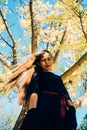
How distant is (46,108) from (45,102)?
63 mm

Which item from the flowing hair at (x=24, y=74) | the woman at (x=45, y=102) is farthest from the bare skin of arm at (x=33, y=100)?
the flowing hair at (x=24, y=74)

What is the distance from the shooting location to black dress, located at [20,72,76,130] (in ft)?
11.7

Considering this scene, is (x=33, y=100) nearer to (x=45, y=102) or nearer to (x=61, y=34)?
(x=45, y=102)

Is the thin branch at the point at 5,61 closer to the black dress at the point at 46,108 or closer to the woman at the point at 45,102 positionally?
the woman at the point at 45,102

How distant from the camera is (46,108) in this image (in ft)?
12.0

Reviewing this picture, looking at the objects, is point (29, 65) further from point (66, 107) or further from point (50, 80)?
point (66, 107)

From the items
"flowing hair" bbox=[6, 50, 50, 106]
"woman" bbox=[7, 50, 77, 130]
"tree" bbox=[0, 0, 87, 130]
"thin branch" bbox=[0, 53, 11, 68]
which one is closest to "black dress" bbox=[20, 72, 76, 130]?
"woman" bbox=[7, 50, 77, 130]

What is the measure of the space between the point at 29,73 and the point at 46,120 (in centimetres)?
64

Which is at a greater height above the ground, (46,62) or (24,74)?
(46,62)

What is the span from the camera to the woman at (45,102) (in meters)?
3.57

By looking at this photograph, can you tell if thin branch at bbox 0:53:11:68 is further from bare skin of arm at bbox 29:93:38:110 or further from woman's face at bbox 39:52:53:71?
bare skin of arm at bbox 29:93:38:110

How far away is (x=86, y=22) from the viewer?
7.55 m

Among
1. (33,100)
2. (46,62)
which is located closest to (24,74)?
(46,62)

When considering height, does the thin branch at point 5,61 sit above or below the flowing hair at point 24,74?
above
